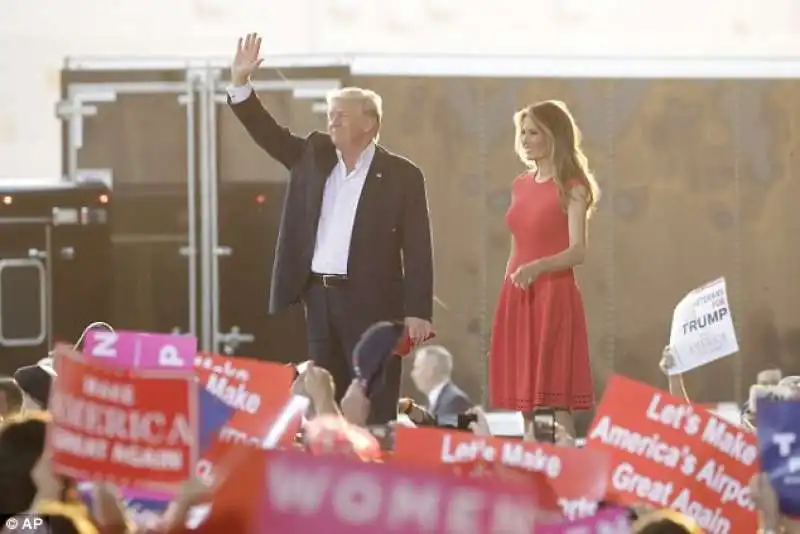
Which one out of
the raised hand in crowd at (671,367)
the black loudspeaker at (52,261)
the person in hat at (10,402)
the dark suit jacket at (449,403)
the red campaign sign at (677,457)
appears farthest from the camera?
the black loudspeaker at (52,261)

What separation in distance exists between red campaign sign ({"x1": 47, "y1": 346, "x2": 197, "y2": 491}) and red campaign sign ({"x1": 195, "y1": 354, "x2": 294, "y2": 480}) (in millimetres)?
1022

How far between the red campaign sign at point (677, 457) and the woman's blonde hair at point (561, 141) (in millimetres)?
2043

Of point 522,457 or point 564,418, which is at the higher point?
point 522,457

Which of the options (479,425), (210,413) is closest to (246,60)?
(479,425)

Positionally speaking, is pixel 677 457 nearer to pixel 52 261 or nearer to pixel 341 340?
pixel 341 340

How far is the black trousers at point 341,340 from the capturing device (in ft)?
21.7

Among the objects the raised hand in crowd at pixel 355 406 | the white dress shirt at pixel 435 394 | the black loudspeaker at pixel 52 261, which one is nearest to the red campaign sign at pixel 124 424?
the raised hand in crowd at pixel 355 406

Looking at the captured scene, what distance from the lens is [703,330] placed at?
713 centimetres

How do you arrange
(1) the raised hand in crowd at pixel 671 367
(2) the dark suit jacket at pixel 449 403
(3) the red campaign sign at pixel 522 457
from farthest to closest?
(2) the dark suit jacket at pixel 449 403, (1) the raised hand in crowd at pixel 671 367, (3) the red campaign sign at pixel 522 457

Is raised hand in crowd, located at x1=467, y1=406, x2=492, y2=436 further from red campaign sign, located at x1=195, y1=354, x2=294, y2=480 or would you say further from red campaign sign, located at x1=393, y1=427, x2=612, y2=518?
red campaign sign, located at x1=393, y1=427, x2=612, y2=518

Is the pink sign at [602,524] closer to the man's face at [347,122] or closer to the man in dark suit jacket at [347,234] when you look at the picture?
the man in dark suit jacket at [347,234]

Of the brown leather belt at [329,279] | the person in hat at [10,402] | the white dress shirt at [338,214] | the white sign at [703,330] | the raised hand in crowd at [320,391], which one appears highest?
the white dress shirt at [338,214]

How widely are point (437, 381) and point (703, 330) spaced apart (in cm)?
237

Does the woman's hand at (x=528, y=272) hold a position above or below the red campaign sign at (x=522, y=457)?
above
